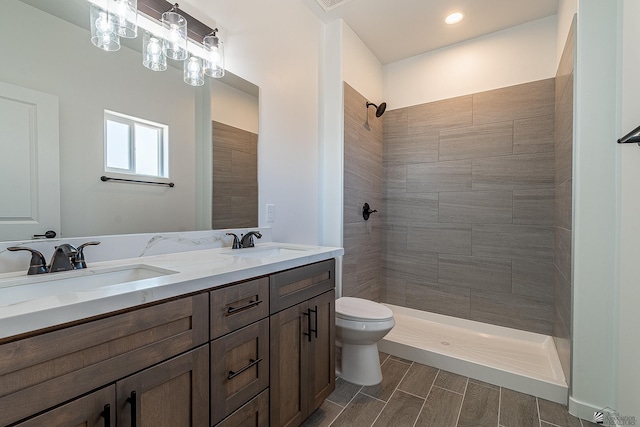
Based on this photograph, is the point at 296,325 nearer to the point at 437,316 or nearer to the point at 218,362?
the point at 218,362

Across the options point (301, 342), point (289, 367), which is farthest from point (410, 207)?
point (289, 367)

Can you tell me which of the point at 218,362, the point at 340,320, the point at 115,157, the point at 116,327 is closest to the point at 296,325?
the point at 218,362

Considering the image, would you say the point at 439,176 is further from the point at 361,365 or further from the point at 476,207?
the point at 361,365

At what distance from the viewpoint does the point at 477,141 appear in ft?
8.61

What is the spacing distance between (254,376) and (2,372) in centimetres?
75

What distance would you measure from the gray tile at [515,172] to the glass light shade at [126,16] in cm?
261

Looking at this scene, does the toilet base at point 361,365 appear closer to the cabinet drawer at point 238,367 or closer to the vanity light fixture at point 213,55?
the cabinet drawer at point 238,367

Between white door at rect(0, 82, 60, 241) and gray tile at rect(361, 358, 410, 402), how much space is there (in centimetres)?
184

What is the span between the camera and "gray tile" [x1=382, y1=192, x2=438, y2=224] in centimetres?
283

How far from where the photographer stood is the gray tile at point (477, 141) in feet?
8.25

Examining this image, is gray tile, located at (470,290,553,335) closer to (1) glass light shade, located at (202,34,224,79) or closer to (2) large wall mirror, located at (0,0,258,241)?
(2) large wall mirror, located at (0,0,258,241)

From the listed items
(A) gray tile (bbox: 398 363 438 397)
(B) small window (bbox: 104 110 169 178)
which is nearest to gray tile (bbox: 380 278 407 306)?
(A) gray tile (bbox: 398 363 438 397)

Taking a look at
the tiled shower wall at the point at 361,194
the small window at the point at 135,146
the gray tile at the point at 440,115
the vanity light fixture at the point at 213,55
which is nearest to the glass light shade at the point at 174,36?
the vanity light fixture at the point at 213,55

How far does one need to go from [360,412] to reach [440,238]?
1.72m
